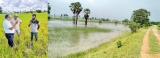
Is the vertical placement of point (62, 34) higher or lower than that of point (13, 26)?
lower

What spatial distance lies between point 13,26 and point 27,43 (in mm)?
620

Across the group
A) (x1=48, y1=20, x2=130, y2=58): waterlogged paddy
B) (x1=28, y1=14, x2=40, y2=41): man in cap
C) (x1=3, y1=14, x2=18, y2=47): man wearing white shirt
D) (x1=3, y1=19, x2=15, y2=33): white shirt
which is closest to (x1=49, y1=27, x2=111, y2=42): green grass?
(x1=48, y1=20, x2=130, y2=58): waterlogged paddy

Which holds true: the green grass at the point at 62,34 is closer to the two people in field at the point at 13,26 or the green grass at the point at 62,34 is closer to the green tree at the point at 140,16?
Result: the two people in field at the point at 13,26

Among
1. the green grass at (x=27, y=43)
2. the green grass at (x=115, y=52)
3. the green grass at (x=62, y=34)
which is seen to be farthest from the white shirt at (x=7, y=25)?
the green grass at (x=62, y=34)

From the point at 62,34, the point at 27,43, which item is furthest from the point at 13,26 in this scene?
the point at 62,34

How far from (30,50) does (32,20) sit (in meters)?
0.72

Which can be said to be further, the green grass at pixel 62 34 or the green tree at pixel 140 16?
the green tree at pixel 140 16

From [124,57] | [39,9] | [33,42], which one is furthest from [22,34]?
[124,57]

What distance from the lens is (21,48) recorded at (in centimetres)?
554

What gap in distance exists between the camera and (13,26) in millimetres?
5324

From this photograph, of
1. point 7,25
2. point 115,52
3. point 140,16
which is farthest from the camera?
point 140,16

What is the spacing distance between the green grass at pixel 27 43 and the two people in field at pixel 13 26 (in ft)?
0.38

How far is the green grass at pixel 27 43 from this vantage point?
212 inches

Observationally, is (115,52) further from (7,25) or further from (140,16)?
(140,16)
